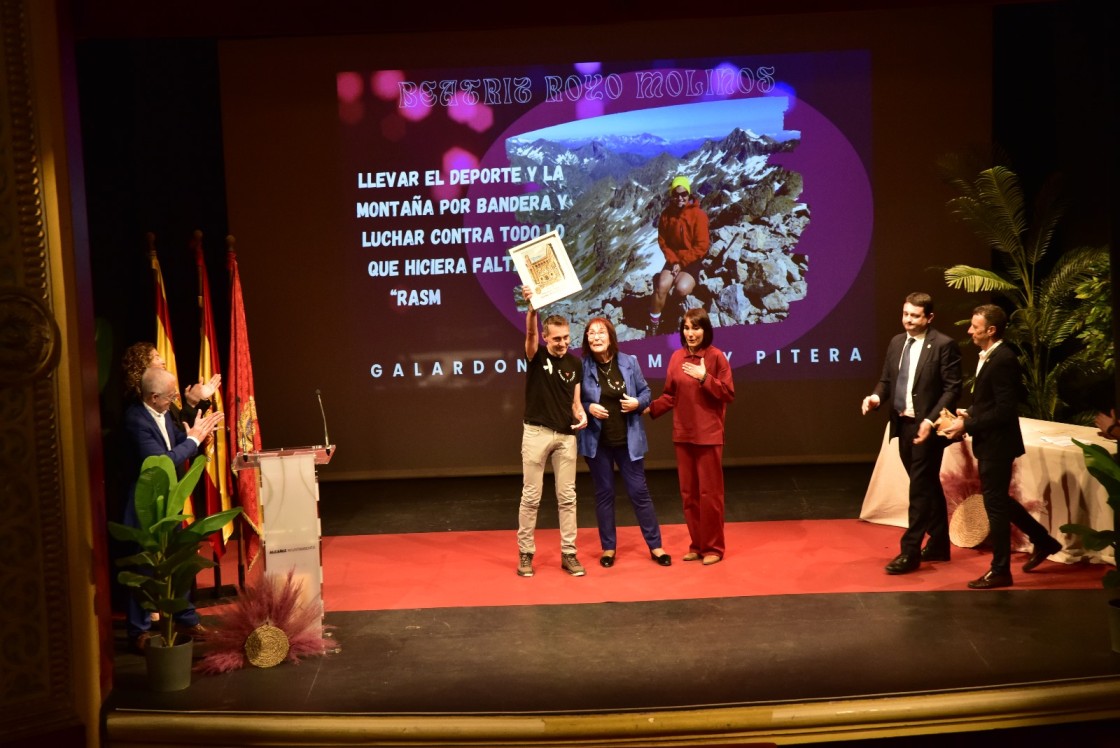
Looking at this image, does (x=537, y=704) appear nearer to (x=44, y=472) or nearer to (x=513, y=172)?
(x=44, y=472)

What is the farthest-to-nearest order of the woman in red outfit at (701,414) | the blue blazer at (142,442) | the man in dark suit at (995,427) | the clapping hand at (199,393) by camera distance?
the woman in red outfit at (701,414), the man in dark suit at (995,427), the clapping hand at (199,393), the blue blazer at (142,442)

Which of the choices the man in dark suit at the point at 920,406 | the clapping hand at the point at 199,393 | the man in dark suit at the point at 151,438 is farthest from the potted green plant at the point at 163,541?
the man in dark suit at the point at 920,406

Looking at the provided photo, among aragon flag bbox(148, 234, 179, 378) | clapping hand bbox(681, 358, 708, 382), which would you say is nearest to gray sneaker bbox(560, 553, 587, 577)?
clapping hand bbox(681, 358, 708, 382)

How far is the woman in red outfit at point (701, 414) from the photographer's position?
20.5 ft

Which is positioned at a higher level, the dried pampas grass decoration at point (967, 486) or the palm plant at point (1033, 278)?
the palm plant at point (1033, 278)

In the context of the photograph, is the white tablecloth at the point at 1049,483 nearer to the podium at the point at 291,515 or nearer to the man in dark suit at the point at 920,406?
the man in dark suit at the point at 920,406

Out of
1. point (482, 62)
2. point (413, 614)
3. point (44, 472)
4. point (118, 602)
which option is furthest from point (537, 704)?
point (482, 62)

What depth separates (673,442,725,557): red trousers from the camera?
629 cm

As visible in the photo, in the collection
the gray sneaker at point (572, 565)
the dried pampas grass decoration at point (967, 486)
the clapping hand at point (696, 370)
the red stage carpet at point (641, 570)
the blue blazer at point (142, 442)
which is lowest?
the red stage carpet at point (641, 570)

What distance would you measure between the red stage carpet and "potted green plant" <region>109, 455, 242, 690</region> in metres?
1.21

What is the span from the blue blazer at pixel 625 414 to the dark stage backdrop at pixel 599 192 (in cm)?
277

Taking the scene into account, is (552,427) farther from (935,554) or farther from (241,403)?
(935,554)

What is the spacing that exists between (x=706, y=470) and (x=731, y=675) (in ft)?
5.92

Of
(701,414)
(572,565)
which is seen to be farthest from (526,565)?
(701,414)
